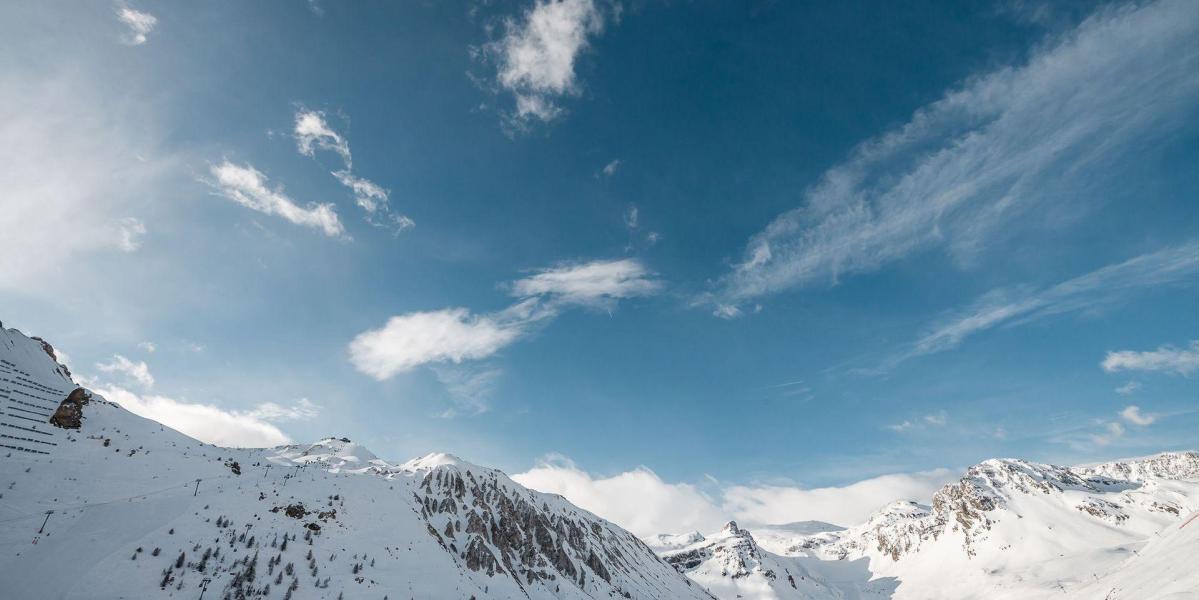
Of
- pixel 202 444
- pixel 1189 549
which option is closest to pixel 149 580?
pixel 202 444

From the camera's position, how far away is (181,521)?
35.7 meters

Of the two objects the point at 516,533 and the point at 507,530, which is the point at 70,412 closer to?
the point at 507,530

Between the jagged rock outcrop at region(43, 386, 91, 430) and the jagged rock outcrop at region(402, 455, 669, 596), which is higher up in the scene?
the jagged rock outcrop at region(43, 386, 91, 430)

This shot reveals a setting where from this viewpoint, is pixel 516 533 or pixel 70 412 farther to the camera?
pixel 516 533

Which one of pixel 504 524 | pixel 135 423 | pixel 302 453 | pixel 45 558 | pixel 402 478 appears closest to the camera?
pixel 45 558

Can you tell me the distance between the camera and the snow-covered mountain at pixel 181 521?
2797 cm

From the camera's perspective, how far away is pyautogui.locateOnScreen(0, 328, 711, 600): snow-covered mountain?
2797 cm

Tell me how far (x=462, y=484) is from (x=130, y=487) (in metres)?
62.0

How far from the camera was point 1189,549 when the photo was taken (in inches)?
1171

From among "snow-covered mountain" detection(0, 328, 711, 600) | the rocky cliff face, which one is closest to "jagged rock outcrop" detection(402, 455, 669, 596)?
the rocky cliff face

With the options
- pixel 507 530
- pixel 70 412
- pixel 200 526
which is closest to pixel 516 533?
pixel 507 530

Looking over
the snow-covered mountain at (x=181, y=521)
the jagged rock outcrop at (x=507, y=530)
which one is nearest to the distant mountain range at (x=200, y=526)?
the snow-covered mountain at (x=181, y=521)

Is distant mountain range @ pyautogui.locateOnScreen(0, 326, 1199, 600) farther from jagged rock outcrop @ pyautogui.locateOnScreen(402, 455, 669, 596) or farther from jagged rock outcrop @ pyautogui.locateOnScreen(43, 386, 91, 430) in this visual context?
jagged rock outcrop @ pyautogui.locateOnScreen(402, 455, 669, 596)

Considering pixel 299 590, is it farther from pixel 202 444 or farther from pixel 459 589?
pixel 202 444
